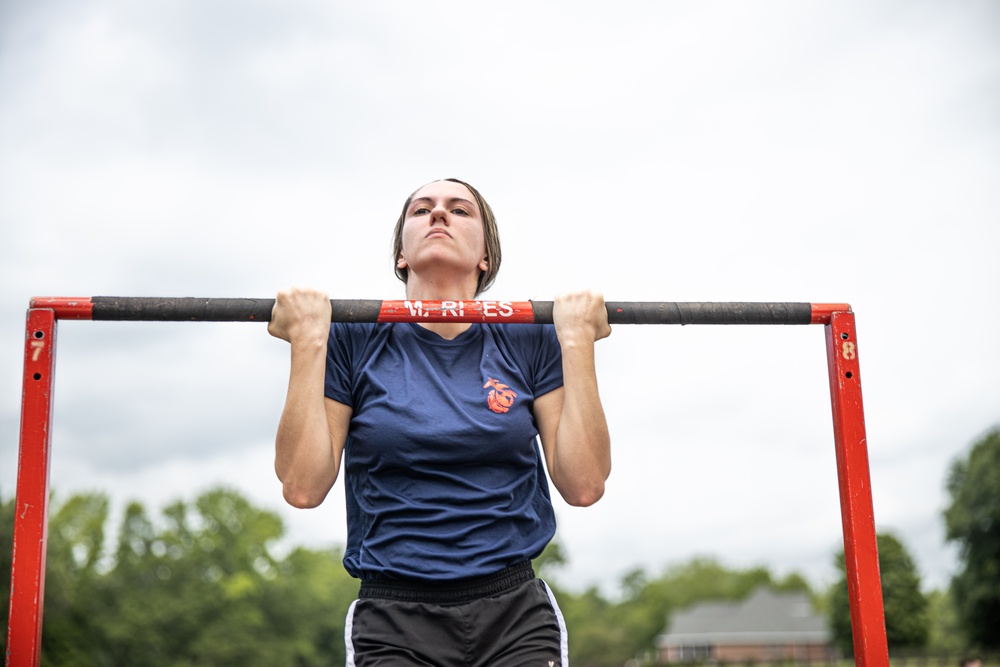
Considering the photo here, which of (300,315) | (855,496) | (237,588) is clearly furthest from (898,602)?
(300,315)

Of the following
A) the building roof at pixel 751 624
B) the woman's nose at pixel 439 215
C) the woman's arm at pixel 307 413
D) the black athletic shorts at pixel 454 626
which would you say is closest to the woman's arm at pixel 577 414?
the black athletic shorts at pixel 454 626

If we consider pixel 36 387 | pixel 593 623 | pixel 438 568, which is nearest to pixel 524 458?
pixel 438 568

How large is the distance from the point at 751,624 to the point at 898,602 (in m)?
28.2

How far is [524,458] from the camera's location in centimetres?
266

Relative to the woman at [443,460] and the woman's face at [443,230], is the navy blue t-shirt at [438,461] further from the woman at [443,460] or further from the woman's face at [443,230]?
the woman's face at [443,230]

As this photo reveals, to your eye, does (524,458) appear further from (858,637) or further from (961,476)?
(961,476)

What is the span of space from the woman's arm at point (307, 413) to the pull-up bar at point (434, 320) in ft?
0.28

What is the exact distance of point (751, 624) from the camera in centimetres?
6800

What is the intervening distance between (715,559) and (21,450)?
299ft

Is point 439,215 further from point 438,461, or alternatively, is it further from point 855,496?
point 855,496

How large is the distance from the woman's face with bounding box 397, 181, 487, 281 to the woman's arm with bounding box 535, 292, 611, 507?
0.36 m

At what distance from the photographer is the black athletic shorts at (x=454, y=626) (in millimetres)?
2428

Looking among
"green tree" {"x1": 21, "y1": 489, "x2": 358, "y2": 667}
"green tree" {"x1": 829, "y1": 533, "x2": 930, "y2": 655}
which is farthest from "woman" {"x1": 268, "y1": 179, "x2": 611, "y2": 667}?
"green tree" {"x1": 829, "y1": 533, "x2": 930, "y2": 655}

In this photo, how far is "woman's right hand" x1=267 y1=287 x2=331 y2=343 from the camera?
8.61 ft
